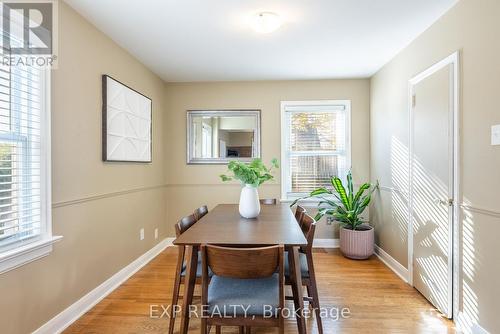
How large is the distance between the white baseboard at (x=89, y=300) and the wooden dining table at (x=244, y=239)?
0.99 meters

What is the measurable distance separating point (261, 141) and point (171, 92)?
4.90 ft

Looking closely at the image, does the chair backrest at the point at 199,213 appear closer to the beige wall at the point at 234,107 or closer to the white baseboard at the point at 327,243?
the beige wall at the point at 234,107

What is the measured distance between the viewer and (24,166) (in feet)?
5.75

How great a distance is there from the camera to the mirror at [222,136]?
13.0 feet

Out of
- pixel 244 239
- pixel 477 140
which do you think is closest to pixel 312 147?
pixel 477 140

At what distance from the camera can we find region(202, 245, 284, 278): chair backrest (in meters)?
1.31

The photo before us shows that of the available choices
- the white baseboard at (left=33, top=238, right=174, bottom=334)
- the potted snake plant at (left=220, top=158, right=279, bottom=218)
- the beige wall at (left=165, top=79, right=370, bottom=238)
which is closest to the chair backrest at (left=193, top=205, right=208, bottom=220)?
the potted snake plant at (left=220, top=158, right=279, bottom=218)

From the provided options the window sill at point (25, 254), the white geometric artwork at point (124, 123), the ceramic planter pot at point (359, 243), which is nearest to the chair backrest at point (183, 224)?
the window sill at point (25, 254)

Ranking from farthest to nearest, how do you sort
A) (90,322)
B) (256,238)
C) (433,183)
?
(433,183) → (90,322) → (256,238)

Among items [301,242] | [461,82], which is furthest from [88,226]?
[461,82]

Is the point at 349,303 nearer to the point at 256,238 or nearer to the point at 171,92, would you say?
the point at 256,238

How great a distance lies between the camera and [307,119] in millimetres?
3965

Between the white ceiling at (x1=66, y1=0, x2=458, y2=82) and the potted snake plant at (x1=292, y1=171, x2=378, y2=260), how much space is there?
153cm

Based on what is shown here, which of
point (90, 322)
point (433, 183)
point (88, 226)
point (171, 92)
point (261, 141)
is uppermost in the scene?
point (171, 92)
